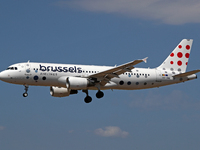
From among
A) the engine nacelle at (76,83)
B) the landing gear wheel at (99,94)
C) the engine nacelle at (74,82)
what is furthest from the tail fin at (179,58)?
the engine nacelle at (74,82)

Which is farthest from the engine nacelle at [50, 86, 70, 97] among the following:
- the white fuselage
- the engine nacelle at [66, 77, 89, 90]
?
the engine nacelle at [66, 77, 89, 90]

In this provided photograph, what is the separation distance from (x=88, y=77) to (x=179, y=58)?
53.9ft

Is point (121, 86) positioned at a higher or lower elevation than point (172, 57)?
lower

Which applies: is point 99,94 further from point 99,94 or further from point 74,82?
point 74,82

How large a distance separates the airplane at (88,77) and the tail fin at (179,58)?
0.91 feet

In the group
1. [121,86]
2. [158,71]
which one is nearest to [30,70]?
[121,86]

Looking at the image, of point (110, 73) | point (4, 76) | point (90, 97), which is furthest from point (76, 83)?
point (4, 76)

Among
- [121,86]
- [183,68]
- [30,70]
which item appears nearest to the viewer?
[30,70]

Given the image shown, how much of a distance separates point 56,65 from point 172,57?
61.9 ft

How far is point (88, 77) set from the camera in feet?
191

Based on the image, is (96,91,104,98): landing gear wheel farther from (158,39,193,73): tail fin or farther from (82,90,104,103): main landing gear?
(158,39,193,73): tail fin

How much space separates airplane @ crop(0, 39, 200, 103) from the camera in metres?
56.7

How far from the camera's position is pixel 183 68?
217 ft

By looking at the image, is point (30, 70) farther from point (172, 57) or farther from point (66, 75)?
point (172, 57)
